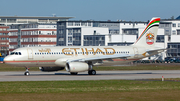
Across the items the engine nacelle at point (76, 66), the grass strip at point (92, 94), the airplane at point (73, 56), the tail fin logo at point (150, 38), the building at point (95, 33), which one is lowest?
the grass strip at point (92, 94)

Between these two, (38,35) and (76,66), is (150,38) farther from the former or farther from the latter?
(38,35)

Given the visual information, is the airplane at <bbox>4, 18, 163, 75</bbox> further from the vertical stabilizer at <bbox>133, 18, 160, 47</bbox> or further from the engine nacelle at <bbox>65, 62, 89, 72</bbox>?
the vertical stabilizer at <bbox>133, 18, 160, 47</bbox>

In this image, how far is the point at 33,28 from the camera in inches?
6604

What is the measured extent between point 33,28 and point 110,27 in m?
42.6

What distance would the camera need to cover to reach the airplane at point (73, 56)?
46.7 meters

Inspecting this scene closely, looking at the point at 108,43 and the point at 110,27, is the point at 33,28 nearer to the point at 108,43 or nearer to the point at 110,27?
the point at 110,27

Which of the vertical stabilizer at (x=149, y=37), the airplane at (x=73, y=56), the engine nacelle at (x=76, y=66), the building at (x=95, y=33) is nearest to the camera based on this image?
the engine nacelle at (x=76, y=66)

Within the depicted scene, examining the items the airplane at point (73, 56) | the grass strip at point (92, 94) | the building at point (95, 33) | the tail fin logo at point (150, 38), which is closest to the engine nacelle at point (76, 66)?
the airplane at point (73, 56)

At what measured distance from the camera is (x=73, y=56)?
49.1 m

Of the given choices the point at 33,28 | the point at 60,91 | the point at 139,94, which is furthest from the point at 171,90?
the point at 33,28

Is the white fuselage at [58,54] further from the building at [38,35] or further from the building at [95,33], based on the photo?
the building at [38,35]

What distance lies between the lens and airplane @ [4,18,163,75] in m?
46.7

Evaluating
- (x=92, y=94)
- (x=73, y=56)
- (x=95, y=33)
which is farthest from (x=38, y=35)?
(x=92, y=94)

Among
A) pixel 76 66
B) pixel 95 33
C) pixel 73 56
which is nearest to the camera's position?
pixel 76 66
